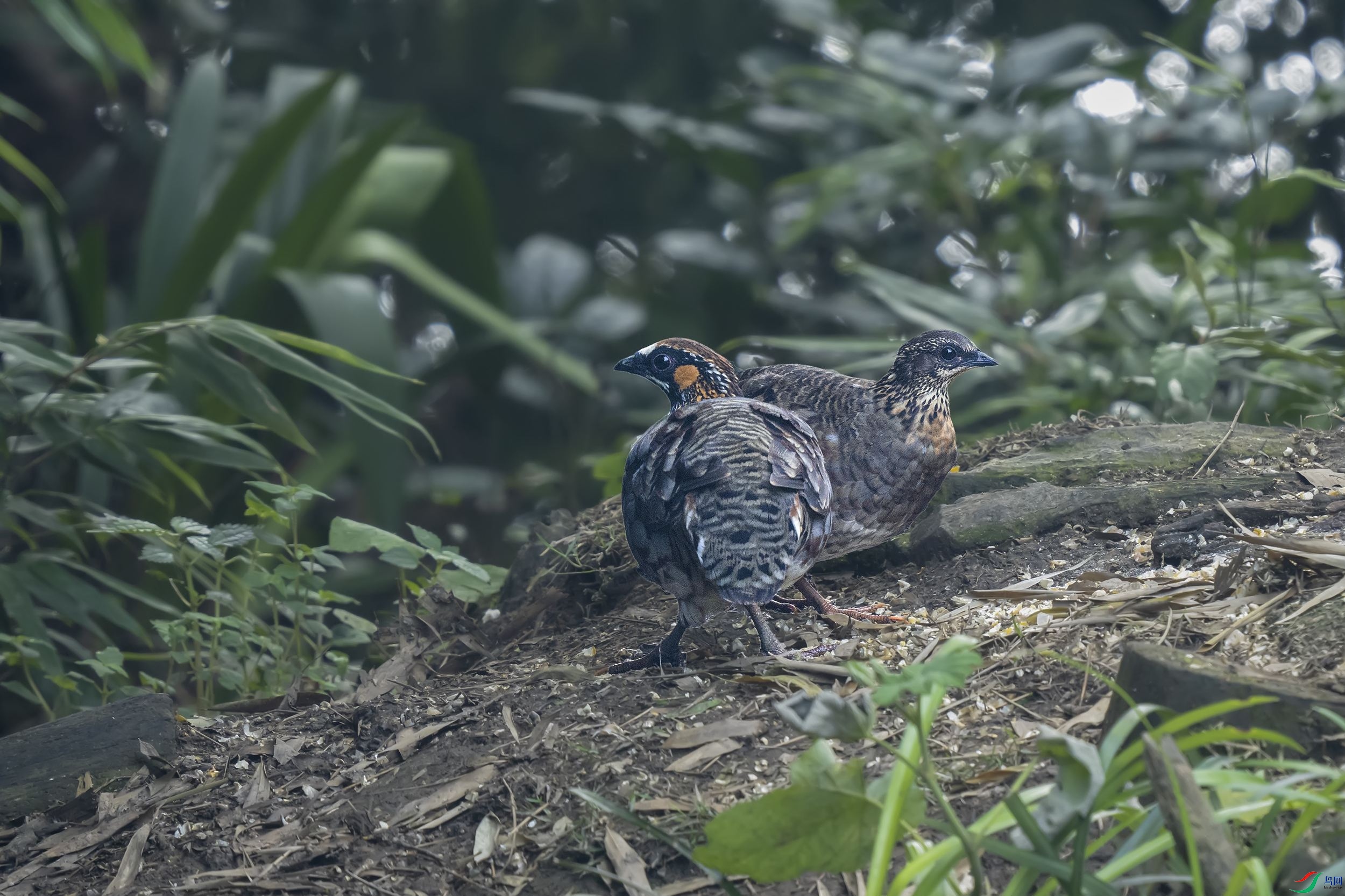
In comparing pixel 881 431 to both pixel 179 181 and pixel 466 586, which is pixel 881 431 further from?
pixel 179 181

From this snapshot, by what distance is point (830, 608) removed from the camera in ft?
9.68

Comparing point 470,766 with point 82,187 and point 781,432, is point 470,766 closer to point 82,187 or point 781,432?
point 781,432

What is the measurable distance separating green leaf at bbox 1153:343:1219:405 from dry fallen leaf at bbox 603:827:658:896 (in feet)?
7.70

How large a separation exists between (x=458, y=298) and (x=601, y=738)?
3860mm

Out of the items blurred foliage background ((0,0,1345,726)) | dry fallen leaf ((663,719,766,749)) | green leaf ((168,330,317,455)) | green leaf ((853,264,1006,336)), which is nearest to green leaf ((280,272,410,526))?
blurred foliage background ((0,0,1345,726))

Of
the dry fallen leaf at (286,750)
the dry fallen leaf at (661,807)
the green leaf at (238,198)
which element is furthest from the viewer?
the green leaf at (238,198)

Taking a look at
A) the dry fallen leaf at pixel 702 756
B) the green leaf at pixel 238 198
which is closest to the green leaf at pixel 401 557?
the dry fallen leaf at pixel 702 756

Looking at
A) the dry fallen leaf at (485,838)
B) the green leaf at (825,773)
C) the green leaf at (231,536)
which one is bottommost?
the dry fallen leaf at (485,838)

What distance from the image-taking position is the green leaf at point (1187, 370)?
11.4ft

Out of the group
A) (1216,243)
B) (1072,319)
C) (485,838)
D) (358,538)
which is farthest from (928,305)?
(485,838)

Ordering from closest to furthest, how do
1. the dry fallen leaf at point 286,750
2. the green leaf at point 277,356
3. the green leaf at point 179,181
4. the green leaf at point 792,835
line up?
1. the green leaf at point 792,835
2. the dry fallen leaf at point 286,750
3. the green leaf at point 277,356
4. the green leaf at point 179,181

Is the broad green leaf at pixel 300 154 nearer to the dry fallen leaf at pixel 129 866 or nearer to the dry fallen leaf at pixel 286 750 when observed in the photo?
the dry fallen leaf at pixel 286 750

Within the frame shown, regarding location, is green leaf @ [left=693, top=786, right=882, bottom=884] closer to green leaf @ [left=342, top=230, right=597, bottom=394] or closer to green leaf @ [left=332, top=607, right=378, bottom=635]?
green leaf @ [left=332, top=607, right=378, bottom=635]

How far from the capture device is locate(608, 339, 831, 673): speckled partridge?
2.55 metres
